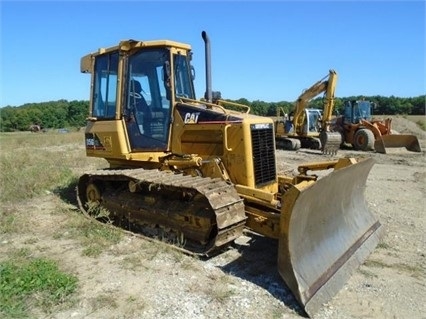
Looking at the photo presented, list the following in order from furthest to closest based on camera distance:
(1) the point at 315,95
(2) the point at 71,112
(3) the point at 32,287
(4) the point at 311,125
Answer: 1. (2) the point at 71,112
2. (4) the point at 311,125
3. (1) the point at 315,95
4. (3) the point at 32,287

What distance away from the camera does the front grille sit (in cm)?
605

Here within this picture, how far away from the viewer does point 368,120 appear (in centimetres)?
2200

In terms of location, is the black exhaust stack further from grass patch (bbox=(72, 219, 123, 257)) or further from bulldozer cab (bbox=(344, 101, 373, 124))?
bulldozer cab (bbox=(344, 101, 373, 124))

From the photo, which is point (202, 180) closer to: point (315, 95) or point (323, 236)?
point (323, 236)

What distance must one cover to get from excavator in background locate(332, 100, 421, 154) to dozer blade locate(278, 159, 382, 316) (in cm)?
1430

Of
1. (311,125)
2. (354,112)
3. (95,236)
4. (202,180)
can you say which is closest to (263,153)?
(202,180)

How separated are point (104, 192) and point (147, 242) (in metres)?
1.58

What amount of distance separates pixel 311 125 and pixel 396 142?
3.86 metres

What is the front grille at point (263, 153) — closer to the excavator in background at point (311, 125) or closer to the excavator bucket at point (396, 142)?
the excavator in background at point (311, 125)

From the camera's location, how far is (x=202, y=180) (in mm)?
5699

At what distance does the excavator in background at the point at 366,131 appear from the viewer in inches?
766

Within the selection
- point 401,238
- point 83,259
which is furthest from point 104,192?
point 401,238

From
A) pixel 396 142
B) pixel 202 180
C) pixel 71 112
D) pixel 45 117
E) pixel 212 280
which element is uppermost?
pixel 71 112

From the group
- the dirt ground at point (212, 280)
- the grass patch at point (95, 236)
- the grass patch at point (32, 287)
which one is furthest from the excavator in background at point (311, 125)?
the grass patch at point (32, 287)
